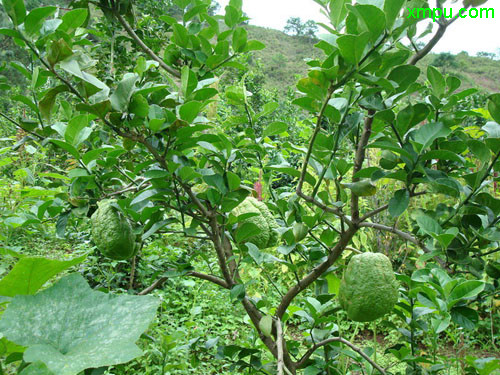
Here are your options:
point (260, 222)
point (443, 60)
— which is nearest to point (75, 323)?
point (260, 222)

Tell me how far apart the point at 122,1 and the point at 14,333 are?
0.90 meters

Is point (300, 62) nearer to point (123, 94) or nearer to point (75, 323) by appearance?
point (123, 94)

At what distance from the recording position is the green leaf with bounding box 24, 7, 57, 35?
634 millimetres

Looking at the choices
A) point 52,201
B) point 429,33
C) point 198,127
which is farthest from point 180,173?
point 429,33

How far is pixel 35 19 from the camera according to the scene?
25.3 inches

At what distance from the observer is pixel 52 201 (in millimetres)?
903

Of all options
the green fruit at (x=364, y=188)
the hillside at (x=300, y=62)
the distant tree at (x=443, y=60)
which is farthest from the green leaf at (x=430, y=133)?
the distant tree at (x=443, y=60)

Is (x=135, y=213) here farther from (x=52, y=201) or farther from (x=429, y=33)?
(x=429, y=33)

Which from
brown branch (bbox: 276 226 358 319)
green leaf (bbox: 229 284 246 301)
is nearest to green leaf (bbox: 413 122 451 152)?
brown branch (bbox: 276 226 358 319)

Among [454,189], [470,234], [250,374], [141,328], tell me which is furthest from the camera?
[250,374]

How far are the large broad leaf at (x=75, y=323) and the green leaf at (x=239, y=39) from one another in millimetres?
730

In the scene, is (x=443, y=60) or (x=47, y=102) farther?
(x=443, y=60)

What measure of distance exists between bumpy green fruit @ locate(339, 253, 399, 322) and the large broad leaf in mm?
510

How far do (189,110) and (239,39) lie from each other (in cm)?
36
